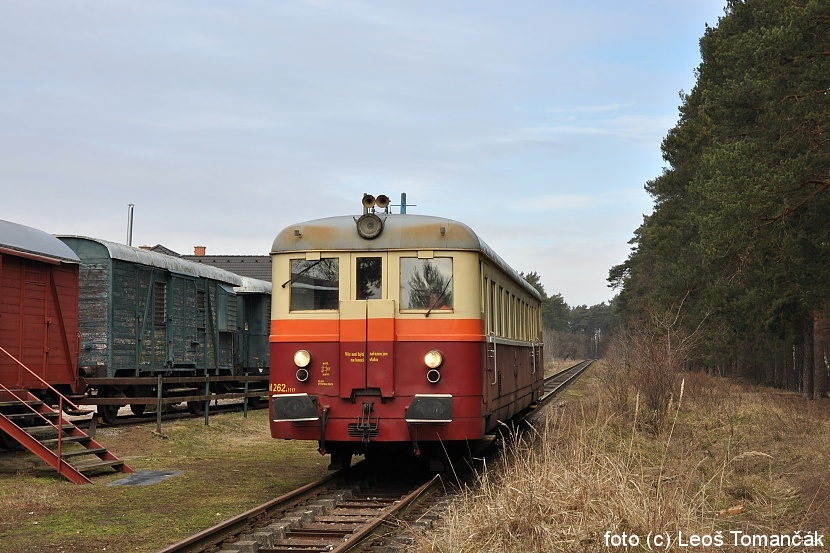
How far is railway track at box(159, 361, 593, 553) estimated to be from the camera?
23.9 feet

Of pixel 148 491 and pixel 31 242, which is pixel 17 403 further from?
pixel 148 491

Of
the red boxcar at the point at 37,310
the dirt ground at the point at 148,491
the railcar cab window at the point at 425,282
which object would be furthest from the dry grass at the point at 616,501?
the red boxcar at the point at 37,310

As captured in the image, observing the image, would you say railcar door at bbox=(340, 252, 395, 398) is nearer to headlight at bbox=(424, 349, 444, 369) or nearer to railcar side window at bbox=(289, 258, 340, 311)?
railcar side window at bbox=(289, 258, 340, 311)

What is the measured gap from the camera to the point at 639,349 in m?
17.2

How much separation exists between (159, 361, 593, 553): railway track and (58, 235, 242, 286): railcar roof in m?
9.50

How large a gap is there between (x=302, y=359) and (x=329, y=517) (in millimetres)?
2084

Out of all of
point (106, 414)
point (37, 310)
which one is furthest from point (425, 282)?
point (106, 414)

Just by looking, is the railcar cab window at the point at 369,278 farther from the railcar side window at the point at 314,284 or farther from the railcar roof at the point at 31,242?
the railcar roof at the point at 31,242

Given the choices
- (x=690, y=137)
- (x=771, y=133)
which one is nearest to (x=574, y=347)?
(x=690, y=137)

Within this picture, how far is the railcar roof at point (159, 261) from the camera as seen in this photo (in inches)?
733

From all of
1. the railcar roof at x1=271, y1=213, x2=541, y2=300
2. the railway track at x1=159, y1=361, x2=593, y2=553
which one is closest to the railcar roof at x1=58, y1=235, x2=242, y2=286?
the railcar roof at x1=271, y1=213, x2=541, y2=300

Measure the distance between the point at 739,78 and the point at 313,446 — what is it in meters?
17.5

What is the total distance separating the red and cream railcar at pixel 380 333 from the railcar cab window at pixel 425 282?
0.04ft

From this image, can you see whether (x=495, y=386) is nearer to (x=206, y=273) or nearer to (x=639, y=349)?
(x=639, y=349)
